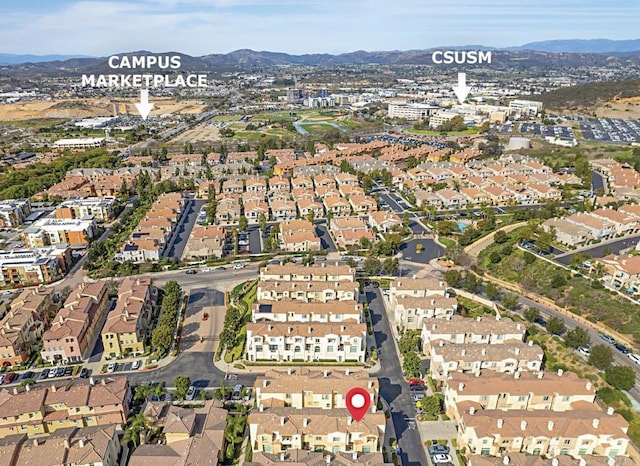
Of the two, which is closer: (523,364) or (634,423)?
(634,423)

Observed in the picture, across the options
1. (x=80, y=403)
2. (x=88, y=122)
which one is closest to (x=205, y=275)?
(x=80, y=403)

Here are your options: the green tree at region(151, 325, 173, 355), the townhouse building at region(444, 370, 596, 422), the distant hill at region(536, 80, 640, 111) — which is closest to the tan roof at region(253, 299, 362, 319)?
the green tree at region(151, 325, 173, 355)

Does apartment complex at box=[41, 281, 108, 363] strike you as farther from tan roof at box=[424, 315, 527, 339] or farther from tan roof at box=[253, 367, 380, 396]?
tan roof at box=[424, 315, 527, 339]

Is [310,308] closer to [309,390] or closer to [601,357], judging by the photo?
[309,390]

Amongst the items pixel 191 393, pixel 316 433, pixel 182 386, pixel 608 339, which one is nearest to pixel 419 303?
pixel 608 339

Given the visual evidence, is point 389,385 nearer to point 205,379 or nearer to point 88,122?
point 205,379
